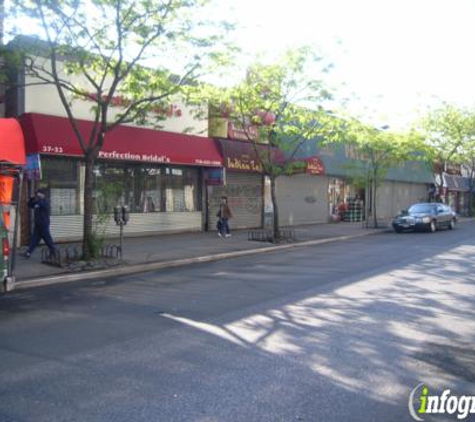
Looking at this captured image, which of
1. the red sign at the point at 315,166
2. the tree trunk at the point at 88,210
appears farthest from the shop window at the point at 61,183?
the red sign at the point at 315,166

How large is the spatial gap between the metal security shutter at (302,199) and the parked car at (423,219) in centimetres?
496

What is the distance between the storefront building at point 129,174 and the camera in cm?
1530

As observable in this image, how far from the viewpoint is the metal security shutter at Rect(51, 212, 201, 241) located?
54.2ft

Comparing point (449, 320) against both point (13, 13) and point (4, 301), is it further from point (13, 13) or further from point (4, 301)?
point (13, 13)

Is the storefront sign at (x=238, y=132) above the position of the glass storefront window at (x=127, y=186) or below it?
above

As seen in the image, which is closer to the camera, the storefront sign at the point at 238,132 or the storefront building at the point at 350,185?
the storefront sign at the point at 238,132

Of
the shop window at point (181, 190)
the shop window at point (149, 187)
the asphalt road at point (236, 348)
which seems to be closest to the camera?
the asphalt road at point (236, 348)

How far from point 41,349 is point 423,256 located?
11180mm

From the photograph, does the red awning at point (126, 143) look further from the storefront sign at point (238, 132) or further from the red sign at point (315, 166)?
the red sign at point (315, 166)

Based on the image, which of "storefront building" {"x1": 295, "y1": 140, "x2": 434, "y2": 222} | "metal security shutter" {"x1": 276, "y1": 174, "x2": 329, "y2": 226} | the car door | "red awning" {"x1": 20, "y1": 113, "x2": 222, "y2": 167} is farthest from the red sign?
the car door

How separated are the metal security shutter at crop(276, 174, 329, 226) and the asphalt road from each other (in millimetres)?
15511

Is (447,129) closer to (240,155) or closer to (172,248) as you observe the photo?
(240,155)

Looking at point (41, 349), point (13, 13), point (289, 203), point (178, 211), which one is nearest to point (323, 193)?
point (289, 203)

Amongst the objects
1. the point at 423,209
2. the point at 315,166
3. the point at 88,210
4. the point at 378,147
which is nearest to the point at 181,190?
the point at 315,166
